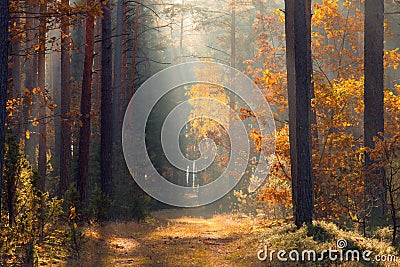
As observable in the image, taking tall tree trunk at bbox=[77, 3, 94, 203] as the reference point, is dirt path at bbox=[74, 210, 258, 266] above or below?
below

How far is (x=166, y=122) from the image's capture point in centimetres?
4028

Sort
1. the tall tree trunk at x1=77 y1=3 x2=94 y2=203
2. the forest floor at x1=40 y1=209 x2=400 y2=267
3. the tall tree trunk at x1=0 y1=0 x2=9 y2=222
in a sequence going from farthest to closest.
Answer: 1. the tall tree trunk at x1=77 y1=3 x2=94 y2=203
2. the forest floor at x1=40 y1=209 x2=400 y2=267
3. the tall tree trunk at x1=0 y1=0 x2=9 y2=222

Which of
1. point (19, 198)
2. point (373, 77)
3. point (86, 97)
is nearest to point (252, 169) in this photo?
point (86, 97)

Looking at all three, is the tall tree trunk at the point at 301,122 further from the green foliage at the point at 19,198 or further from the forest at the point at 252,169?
the green foliage at the point at 19,198

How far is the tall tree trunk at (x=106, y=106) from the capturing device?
18.5m

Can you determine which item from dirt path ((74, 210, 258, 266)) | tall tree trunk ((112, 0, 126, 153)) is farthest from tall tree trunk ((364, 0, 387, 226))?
tall tree trunk ((112, 0, 126, 153))

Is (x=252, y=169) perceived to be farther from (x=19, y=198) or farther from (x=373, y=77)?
(x=19, y=198)

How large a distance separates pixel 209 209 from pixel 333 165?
72.9 feet

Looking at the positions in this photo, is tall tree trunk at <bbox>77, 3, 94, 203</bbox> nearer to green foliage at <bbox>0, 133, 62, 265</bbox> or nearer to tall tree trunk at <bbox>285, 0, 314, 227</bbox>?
green foliage at <bbox>0, 133, 62, 265</bbox>

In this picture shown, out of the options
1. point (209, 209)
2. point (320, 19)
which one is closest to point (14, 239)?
point (320, 19)

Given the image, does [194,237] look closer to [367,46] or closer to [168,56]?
[367,46]

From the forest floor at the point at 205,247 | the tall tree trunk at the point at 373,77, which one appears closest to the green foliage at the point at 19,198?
the forest floor at the point at 205,247
